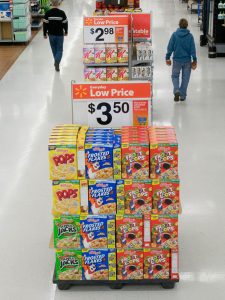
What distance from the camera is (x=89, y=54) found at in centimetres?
955

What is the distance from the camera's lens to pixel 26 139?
946 cm

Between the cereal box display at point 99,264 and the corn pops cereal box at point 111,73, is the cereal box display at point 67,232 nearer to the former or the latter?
the cereal box display at point 99,264

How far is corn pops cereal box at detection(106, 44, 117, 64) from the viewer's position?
375 inches

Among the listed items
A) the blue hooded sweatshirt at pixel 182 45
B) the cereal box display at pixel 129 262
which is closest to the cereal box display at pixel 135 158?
the cereal box display at pixel 129 262

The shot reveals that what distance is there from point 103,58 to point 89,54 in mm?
224

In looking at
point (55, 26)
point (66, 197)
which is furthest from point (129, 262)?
point (55, 26)

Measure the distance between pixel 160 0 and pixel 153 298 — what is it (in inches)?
978

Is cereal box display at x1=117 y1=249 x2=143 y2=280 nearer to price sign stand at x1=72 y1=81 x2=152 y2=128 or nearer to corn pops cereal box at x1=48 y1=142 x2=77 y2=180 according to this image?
corn pops cereal box at x1=48 y1=142 x2=77 y2=180

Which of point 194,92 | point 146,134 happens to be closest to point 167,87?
point 194,92

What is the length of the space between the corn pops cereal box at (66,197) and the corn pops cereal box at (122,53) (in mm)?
Answer: 4698

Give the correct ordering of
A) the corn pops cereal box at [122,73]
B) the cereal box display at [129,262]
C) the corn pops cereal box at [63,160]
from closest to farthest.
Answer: the corn pops cereal box at [63,160]
the cereal box display at [129,262]
the corn pops cereal box at [122,73]

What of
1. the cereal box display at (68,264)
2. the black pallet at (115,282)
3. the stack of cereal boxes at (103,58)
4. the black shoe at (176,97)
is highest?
the stack of cereal boxes at (103,58)

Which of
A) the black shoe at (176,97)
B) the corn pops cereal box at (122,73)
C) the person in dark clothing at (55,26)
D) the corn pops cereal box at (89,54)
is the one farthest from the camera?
the person in dark clothing at (55,26)

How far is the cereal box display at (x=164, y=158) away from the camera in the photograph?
514cm
